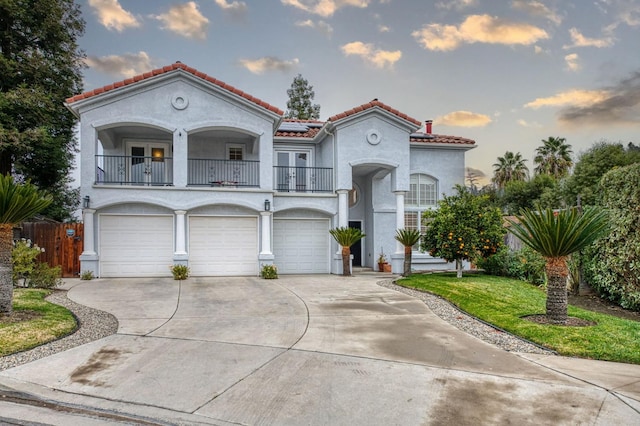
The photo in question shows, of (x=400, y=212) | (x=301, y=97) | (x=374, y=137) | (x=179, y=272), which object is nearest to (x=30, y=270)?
(x=179, y=272)

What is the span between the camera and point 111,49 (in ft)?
63.9

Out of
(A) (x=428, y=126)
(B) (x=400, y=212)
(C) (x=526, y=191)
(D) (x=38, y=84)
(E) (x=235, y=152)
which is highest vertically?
(D) (x=38, y=84)

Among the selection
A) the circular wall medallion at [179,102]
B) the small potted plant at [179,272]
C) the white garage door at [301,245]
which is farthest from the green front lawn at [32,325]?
the white garage door at [301,245]

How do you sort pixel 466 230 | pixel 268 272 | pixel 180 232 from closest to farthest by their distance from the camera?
pixel 466 230, pixel 268 272, pixel 180 232

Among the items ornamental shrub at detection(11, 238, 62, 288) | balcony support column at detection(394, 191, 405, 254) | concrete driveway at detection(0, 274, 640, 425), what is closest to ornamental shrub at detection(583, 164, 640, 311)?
concrete driveway at detection(0, 274, 640, 425)

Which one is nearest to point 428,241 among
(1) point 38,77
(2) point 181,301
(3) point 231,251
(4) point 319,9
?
(3) point 231,251

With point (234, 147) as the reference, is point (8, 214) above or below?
below

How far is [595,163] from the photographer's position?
2512cm

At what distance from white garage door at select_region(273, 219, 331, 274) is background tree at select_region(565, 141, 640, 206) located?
15352 mm

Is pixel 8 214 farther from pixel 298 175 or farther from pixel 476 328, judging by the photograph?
pixel 298 175

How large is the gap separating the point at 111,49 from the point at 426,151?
50.7ft

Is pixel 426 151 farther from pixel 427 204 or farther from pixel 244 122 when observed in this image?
pixel 244 122

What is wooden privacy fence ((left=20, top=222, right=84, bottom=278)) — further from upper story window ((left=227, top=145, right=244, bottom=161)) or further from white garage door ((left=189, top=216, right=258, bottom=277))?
upper story window ((left=227, top=145, right=244, bottom=161))

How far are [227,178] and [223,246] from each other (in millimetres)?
3131
